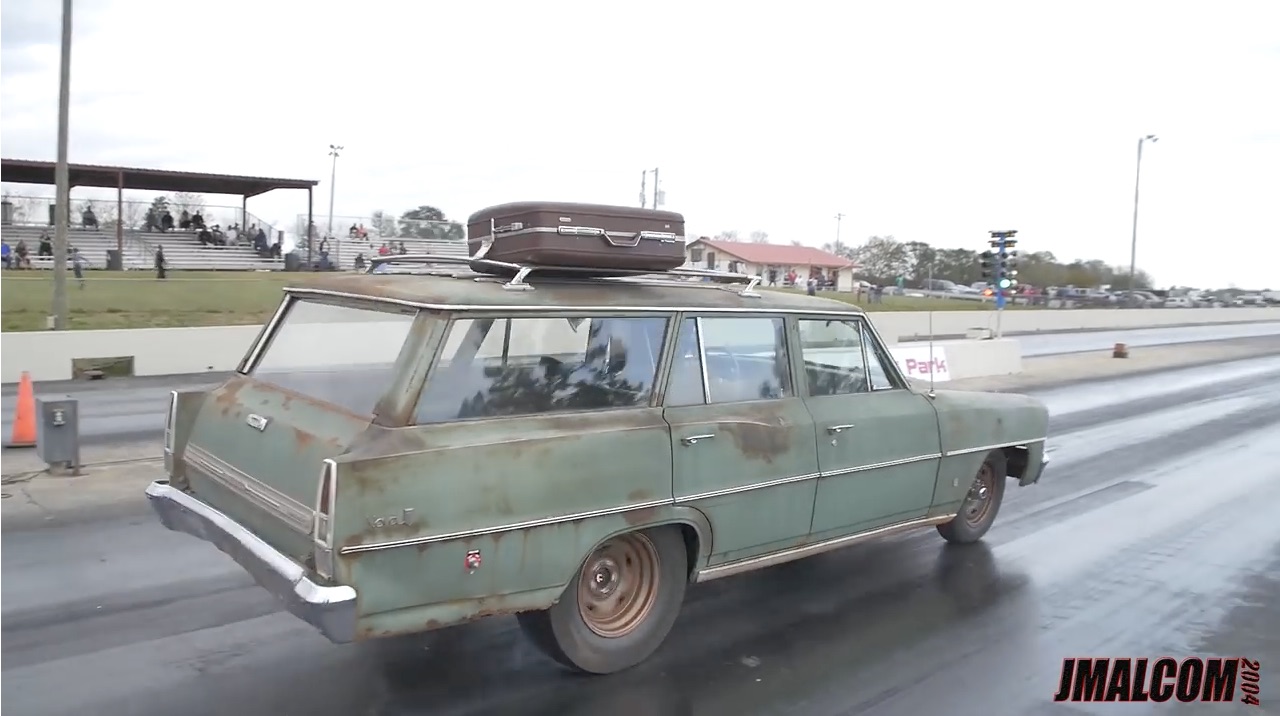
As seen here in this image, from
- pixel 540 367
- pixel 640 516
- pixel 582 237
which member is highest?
pixel 582 237

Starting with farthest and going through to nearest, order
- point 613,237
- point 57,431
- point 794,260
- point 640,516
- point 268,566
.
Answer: point 794,260, point 57,431, point 613,237, point 640,516, point 268,566

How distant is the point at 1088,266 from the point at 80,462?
319 ft

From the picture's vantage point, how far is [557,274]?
4797 mm

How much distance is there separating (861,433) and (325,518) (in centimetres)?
302

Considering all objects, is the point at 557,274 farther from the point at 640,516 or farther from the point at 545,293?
the point at 640,516

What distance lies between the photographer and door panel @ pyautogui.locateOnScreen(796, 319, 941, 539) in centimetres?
519

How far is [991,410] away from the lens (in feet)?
20.9

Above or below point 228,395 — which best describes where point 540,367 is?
above

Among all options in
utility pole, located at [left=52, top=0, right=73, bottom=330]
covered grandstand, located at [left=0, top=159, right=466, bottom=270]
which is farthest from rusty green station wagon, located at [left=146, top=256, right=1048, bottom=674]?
covered grandstand, located at [left=0, top=159, right=466, bottom=270]

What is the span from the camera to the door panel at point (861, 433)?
5.19 metres

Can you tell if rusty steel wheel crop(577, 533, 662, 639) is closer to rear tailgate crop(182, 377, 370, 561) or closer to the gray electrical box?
rear tailgate crop(182, 377, 370, 561)

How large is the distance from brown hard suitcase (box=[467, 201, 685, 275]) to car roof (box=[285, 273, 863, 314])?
4.6 inches

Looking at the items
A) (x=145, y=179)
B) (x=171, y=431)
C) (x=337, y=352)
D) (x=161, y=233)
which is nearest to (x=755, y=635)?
(x=337, y=352)

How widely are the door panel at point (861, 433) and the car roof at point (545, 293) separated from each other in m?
0.34
